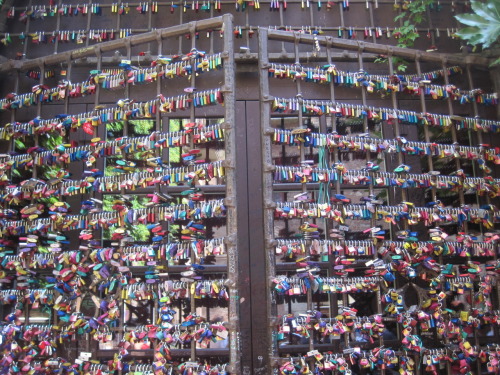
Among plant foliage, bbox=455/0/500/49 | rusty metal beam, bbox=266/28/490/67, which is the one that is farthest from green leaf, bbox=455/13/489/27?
rusty metal beam, bbox=266/28/490/67

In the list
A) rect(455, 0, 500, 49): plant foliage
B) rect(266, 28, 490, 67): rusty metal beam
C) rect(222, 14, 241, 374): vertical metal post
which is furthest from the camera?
rect(266, 28, 490, 67): rusty metal beam

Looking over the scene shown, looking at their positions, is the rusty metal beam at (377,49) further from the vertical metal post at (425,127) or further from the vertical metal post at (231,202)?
the vertical metal post at (231,202)

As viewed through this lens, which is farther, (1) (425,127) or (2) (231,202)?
(1) (425,127)

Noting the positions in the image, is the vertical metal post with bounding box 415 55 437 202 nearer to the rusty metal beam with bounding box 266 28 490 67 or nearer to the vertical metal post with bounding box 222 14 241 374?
the rusty metal beam with bounding box 266 28 490 67

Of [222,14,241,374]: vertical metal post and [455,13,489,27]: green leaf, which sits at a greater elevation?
[455,13,489,27]: green leaf

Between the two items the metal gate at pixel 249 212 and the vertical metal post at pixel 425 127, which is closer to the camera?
the metal gate at pixel 249 212

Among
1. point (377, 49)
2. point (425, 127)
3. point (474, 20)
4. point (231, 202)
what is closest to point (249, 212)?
point (231, 202)

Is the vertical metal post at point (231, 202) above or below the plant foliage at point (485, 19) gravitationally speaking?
below

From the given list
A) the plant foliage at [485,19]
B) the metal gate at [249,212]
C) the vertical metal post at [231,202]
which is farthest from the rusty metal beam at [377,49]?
the plant foliage at [485,19]

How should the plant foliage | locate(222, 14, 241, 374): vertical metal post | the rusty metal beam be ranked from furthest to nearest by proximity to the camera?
the rusty metal beam < the plant foliage < locate(222, 14, 241, 374): vertical metal post

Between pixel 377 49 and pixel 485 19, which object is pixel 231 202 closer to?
pixel 377 49

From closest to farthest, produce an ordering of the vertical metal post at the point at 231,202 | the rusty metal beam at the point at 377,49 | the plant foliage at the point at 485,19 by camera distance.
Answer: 1. the vertical metal post at the point at 231,202
2. the plant foliage at the point at 485,19
3. the rusty metal beam at the point at 377,49
